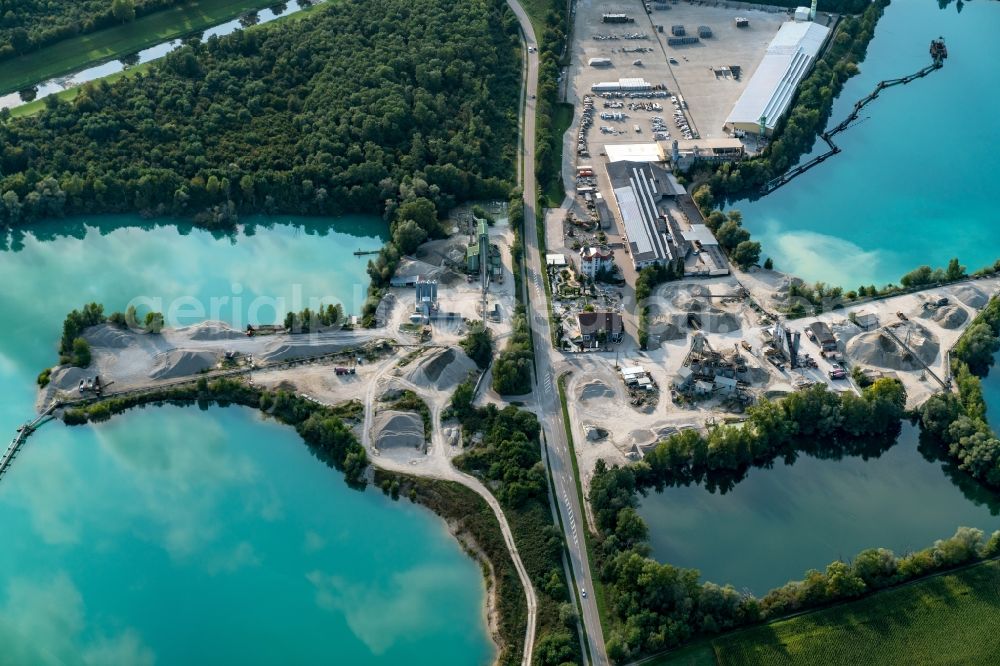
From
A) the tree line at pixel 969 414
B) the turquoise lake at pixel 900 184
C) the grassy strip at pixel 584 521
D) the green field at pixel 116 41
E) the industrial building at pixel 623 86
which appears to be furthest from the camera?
the industrial building at pixel 623 86

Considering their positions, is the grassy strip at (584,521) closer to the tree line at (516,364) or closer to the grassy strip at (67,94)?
the tree line at (516,364)

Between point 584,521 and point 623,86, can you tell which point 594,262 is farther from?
point 623,86

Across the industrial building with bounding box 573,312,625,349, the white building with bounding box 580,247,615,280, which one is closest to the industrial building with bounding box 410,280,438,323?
the industrial building with bounding box 573,312,625,349

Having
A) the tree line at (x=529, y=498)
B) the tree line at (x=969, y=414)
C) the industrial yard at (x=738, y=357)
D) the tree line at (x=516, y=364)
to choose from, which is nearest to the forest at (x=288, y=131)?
the tree line at (x=516, y=364)

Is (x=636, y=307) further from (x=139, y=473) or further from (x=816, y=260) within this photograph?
(x=139, y=473)

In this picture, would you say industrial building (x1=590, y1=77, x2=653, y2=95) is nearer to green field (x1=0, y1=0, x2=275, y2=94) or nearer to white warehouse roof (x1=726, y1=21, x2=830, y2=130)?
white warehouse roof (x1=726, y1=21, x2=830, y2=130)

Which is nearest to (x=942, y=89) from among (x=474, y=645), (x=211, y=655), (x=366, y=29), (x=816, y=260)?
(x=816, y=260)
